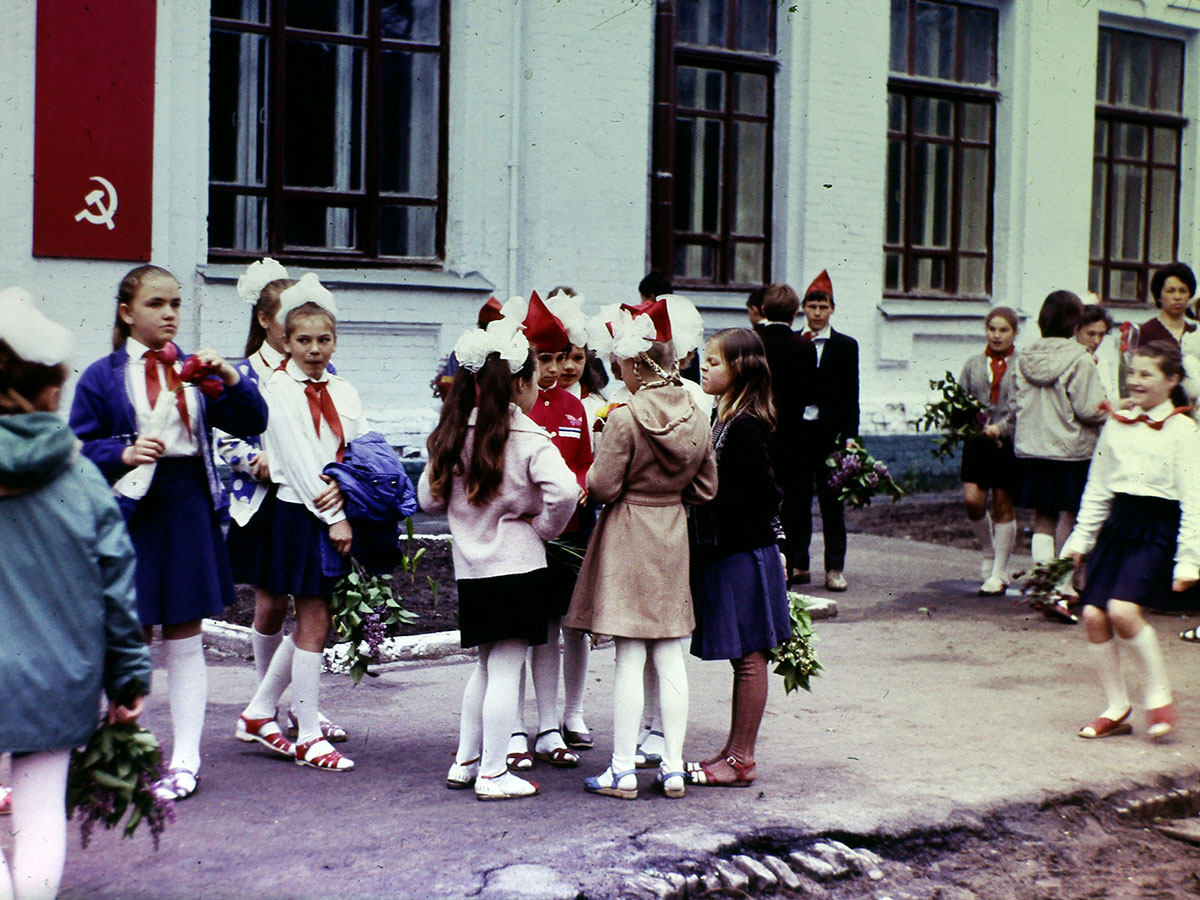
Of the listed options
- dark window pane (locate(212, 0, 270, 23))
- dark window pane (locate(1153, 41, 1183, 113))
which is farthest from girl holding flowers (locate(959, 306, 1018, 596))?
dark window pane (locate(1153, 41, 1183, 113))

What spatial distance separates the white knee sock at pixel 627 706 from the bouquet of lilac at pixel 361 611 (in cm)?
87

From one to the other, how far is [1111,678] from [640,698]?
2.30 m

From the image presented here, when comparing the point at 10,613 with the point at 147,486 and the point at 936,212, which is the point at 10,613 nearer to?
the point at 147,486

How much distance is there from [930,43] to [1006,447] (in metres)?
7.36

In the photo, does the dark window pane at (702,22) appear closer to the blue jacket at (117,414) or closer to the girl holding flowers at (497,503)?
the girl holding flowers at (497,503)

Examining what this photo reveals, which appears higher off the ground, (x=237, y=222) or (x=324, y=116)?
(x=324, y=116)

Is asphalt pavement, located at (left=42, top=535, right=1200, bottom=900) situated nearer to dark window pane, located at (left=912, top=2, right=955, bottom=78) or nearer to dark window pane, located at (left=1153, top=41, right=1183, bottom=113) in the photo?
dark window pane, located at (left=912, top=2, right=955, bottom=78)

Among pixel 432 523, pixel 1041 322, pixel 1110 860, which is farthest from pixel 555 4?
pixel 1110 860

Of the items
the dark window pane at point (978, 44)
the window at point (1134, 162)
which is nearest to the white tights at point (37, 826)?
the dark window pane at point (978, 44)

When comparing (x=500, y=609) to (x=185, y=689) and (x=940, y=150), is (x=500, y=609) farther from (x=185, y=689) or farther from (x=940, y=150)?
(x=940, y=150)

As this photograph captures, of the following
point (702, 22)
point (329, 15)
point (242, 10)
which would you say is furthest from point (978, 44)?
point (242, 10)

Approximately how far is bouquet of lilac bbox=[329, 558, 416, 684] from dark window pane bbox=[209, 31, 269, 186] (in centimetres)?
651

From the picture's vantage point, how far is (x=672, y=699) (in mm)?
5352

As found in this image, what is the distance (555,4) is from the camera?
12.5 meters
